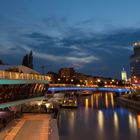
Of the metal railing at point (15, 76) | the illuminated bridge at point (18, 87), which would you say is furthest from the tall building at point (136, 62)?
the metal railing at point (15, 76)

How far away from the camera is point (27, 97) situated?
1364 inches

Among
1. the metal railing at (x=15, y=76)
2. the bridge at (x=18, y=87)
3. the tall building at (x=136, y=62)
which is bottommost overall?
the bridge at (x=18, y=87)

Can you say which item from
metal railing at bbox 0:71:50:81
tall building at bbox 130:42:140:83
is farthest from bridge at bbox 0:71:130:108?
tall building at bbox 130:42:140:83

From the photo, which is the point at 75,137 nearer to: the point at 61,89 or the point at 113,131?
the point at 113,131

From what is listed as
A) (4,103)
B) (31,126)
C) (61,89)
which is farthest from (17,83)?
(61,89)

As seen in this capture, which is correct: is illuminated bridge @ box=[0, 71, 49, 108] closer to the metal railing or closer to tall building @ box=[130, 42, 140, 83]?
the metal railing

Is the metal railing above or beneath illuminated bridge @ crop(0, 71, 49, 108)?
above

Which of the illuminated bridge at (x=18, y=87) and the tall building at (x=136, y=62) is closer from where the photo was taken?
the illuminated bridge at (x=18, y=87)

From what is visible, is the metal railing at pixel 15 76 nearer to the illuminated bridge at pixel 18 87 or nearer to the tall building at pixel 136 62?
the illuminated bridge at pixel 18 87

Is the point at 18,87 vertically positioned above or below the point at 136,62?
below

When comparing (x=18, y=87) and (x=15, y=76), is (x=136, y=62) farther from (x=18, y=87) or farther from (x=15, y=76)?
(x=15, y=76)

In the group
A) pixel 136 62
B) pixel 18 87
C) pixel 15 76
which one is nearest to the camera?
pixel 15 76

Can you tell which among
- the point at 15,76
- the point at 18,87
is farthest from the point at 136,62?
the point at 15,76

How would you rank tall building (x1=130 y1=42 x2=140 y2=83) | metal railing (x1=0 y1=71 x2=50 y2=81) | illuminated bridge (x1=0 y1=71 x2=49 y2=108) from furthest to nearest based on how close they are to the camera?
tall building (x1=130 y1=42 x2=140 y2=83) → illuminated bridge (x1=0 y1=71 x2=49 y2=108) → metal railing (x1=0 y1=71 x2=50 y2=81)
